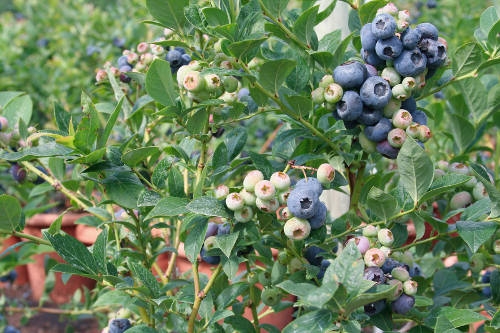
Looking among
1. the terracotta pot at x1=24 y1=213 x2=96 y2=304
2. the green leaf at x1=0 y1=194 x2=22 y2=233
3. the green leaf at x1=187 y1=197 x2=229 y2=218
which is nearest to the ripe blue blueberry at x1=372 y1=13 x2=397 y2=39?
the green leaf at x1=187 y1=197 x2=229 y2=218

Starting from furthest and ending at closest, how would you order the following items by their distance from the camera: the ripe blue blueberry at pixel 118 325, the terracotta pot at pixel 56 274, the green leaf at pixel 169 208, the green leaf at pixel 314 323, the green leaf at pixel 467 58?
1. the terracotta pot at pixel 56 274
2. the ripe blue blueberry at pixel 118 325
3. the green leaf at pixel 467 58
4. the green leaf at pixel 169 208
5. the green leaf at pixel 314 323

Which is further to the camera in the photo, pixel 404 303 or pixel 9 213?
pixel 9 213

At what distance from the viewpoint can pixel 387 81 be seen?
2.54ft

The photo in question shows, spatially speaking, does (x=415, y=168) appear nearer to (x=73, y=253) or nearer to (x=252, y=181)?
(x=252, y=181)

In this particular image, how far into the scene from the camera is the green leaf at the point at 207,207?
28.3 inches

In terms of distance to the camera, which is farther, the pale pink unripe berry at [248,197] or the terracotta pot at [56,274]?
the terracotta pot at [56,274]

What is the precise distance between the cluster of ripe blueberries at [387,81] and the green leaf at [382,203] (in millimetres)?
61

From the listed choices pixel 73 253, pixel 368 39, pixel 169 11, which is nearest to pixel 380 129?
pixel 368 39

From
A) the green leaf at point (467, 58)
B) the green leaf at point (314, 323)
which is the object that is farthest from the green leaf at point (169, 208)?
the green leaf at point (467, 58)

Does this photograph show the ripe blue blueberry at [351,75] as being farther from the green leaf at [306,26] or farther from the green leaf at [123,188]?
the green leaf at [123,188]

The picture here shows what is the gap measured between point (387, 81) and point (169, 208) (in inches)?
14.0

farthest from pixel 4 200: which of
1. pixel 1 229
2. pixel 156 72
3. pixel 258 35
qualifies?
pixel 258 35

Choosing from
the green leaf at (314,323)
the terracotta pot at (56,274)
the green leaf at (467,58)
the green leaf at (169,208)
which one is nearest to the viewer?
the green leaf at (314,323)

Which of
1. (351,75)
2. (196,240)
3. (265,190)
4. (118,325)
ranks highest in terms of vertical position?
(351,75)
